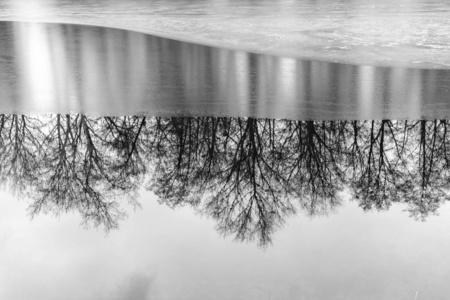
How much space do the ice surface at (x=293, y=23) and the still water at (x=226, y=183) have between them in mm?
1923

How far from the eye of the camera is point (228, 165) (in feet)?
33.0

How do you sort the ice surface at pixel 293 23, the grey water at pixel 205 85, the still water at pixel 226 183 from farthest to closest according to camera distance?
the ice surface at pixel 293 23, the grey water at pixel 205 85, the still water at pixel 226 183

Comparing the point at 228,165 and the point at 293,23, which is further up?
the point at 228,165

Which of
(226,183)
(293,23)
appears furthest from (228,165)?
(293,23)

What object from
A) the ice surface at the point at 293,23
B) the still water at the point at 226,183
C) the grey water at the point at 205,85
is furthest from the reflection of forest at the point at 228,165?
the ice surface at the point at 293,23

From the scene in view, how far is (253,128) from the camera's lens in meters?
11.1

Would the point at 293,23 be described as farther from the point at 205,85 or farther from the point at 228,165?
the point at 228,165

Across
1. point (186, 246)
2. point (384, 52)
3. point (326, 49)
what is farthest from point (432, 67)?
point (186, 246)

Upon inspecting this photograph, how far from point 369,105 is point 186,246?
5454 mm

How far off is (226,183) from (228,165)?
0.65 m

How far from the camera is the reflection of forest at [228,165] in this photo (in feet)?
29.7

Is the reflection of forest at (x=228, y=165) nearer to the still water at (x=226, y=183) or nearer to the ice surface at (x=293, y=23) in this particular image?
the still water at (x=226, y=183)

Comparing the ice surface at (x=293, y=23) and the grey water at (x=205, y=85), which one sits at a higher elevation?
the grey water at (x=205, y=85)

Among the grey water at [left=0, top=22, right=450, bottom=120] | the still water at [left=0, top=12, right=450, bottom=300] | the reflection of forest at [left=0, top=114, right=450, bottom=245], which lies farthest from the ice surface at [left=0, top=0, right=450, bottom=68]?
the reflection of forest at [left=0, top=114, right=450, bottom=245]
